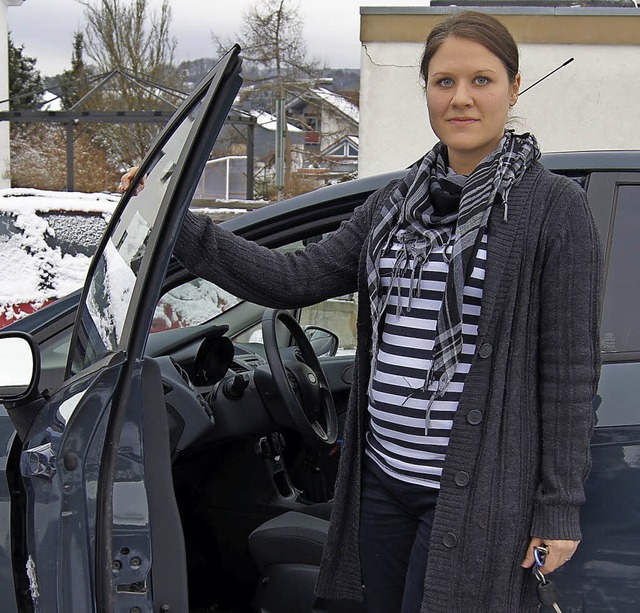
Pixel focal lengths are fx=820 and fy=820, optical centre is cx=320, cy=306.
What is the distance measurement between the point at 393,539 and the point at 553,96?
8.63 m

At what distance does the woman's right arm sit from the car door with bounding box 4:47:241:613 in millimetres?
217

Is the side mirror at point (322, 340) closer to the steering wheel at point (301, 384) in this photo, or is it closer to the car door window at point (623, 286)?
the steering wheel at point (301, 384)

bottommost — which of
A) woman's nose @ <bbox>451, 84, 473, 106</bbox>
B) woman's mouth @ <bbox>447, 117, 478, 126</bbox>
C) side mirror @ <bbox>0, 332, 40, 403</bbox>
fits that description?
side mirror @ <bbox>0, 332, 40, 403</bbox>

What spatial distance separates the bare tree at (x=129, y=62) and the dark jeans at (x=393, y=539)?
1706 centimetres

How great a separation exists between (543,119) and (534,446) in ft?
28.3

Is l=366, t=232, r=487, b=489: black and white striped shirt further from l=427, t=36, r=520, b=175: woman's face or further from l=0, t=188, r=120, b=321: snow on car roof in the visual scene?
l=0, t=188, r=120, b=321: snow on car roof

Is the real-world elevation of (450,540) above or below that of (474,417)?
below

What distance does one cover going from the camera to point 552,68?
9.29m

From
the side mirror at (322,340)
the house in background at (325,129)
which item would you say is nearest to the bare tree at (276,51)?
the house in background at (325,129)

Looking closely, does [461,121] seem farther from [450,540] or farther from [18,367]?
[18,367]

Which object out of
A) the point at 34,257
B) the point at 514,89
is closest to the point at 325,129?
the point at 34,257

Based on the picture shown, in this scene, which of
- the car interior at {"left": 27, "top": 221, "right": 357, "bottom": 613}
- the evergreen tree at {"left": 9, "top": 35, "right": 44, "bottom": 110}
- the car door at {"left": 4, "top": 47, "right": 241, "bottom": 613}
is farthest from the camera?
the evergreen tree at {"left": 9, "top": 35, "right": 44, "bottom": 110}

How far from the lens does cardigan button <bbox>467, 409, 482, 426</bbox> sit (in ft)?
4.67

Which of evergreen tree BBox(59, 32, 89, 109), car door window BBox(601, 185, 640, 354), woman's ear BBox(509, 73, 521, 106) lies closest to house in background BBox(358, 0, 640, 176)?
car door window BBox(601, 185, 640, 354)
